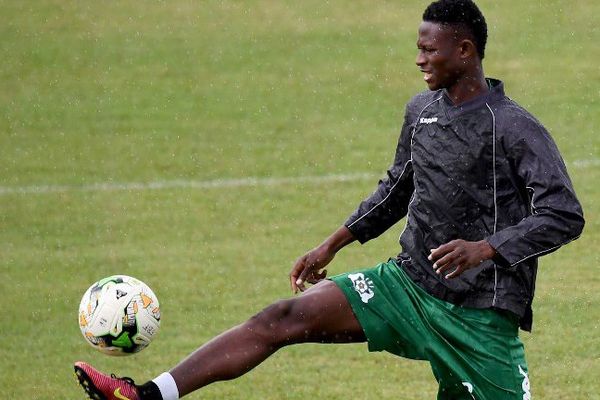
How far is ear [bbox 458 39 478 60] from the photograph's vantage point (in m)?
6.70

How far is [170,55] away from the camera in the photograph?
1894 centimetres

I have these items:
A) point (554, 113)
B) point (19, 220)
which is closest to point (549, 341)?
point (19, 220)

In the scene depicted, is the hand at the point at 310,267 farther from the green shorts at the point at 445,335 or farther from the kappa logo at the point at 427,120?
the kappa logo at the point at 427,120

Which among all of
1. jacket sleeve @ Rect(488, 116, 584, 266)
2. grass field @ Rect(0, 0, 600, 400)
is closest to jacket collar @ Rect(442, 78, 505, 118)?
jacket sleeve @ Rect(488, 116, 584, 266)

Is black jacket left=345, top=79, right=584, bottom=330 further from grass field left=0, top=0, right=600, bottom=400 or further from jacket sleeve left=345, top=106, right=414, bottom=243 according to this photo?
grass field left=0, top=0, right=600, bottom=400

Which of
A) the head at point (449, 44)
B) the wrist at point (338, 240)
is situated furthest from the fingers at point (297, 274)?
the head at point (449, 44)

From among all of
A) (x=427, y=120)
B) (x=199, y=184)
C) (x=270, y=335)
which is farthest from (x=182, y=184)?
(x=270, y=335)

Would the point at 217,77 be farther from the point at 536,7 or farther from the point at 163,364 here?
the point at 163,364

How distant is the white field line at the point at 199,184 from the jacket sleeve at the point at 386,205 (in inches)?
290

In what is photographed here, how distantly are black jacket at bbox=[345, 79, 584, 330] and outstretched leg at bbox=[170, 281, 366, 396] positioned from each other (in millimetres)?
413

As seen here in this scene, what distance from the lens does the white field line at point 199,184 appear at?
14633 mm

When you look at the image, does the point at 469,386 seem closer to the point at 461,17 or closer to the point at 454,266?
the point at 454,266

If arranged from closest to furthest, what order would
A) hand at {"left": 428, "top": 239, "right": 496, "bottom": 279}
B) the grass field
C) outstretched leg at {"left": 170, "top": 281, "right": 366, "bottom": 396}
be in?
1. hand at {"left": 428, "top": 239, "right": 496, "bottom": 279}
2. outstretched leg at {"left": 170, "top": 281, "right": 366, "bottom": 396}
3. the grass field

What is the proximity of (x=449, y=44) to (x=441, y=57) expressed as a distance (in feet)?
0.24
